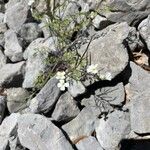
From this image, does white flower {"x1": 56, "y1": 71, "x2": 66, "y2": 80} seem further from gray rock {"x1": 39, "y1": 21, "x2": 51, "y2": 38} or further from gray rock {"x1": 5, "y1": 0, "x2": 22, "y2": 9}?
gray rock {"x1": 5, "y1": 0, "x2": 22, "y2": 9}

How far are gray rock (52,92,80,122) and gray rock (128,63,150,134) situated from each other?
2.11ft

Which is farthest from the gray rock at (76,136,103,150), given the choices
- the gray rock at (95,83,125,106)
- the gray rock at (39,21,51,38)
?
the gray rock at (39,21,51,38)

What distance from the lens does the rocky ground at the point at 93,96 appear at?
492cm

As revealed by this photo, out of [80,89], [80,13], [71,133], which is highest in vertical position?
[80,13]

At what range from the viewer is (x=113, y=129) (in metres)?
4.93

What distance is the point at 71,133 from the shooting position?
512 cm

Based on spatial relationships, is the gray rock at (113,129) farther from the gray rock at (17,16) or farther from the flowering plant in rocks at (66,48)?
the gray rock at (17,16)

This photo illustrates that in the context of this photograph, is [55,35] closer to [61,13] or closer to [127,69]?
[61,13]

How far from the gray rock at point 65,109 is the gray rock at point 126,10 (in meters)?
1.15

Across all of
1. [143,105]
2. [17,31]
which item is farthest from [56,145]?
[17,31]

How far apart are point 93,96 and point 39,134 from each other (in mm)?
776

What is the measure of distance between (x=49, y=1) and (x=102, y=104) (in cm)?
166

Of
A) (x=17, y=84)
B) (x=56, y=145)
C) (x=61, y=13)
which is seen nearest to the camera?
(x=56, y=145)

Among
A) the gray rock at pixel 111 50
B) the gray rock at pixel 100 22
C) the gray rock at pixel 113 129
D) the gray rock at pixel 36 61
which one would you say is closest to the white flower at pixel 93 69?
the gray rock at pixel 111 50
